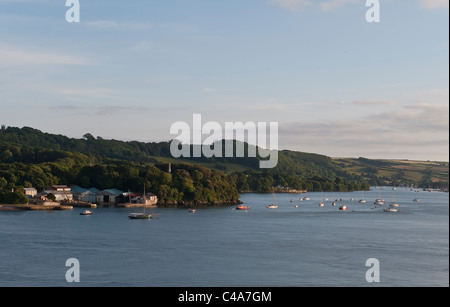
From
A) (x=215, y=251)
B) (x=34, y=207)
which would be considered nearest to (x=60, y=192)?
(x=34, y=207)

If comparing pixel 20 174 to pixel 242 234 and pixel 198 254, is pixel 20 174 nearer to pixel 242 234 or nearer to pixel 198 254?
pixel 242 234

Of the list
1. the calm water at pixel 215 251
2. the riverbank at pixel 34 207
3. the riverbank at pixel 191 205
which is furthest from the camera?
the riverbank at pixel 191 205

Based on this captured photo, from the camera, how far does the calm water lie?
34.6 m

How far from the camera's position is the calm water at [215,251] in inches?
1363

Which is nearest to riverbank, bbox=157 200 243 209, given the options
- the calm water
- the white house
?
the white house

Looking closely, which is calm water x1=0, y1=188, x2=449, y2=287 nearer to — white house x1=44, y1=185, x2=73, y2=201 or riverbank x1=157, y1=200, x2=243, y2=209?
white house x1=44, y1=185, x2=73, y2=201

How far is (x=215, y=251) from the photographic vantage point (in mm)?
46312

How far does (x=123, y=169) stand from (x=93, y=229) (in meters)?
54.1

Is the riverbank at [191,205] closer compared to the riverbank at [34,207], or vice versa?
the riverbank at [34,207]

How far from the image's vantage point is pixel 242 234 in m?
59.7

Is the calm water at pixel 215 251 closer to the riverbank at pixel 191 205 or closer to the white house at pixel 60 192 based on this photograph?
the white house at pixel 60 192

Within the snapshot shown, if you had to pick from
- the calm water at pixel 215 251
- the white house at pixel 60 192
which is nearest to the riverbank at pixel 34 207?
the calm water at pixel 215 251

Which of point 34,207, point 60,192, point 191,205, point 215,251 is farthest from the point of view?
point 191,205

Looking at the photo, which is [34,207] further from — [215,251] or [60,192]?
[215,251]
